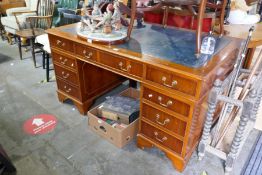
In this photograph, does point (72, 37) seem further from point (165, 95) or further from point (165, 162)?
point (165, 162)

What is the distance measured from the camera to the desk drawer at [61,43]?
160 centimetres

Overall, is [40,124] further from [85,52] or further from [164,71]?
[164,71]

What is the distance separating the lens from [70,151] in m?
1.56

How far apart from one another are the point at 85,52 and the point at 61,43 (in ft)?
0.98

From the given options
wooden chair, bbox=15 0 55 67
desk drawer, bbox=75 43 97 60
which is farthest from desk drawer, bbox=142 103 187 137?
wooden chair, bbox=15 0 55 67

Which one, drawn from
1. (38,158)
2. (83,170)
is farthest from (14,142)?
(83,170)

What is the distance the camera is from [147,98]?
129 cm

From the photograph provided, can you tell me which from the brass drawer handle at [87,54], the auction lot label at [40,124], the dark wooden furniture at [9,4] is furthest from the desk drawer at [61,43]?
the dark wooden furniture at [9,4]

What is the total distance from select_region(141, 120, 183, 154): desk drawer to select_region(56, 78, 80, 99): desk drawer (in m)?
0.71

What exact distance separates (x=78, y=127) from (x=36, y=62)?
5.45ft

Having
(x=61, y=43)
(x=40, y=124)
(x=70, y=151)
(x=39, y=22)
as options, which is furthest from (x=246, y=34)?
(x=39, y=22)

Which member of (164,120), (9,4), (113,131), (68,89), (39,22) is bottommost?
(113,131)

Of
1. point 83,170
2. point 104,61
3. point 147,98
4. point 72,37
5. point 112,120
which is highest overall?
point 72,37

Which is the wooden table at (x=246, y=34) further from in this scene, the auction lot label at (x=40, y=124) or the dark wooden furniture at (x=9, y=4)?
the dark wooden furniture at (x=9, y=4)
